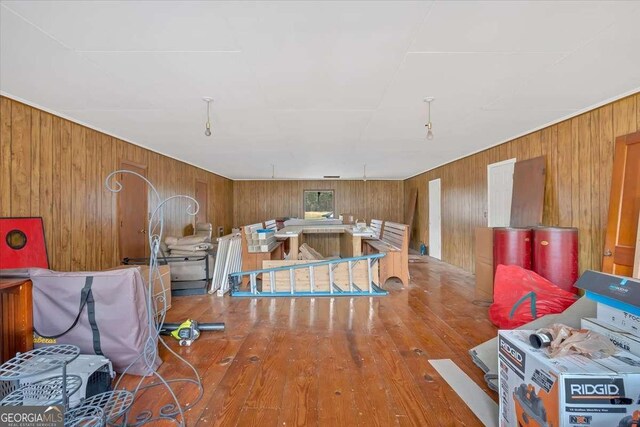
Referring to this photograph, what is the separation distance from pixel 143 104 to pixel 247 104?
1.09 metres

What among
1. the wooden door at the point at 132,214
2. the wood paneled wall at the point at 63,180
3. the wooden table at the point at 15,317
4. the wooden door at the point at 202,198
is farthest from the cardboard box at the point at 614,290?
the wooden door at the point at 202,198

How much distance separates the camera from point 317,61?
84.4 inches

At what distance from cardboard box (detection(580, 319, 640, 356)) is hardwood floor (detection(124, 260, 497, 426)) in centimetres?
77

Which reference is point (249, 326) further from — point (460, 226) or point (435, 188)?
point (435, 188)

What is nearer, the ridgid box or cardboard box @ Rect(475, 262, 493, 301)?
the ridgid box

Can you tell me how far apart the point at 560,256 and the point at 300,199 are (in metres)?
8.01

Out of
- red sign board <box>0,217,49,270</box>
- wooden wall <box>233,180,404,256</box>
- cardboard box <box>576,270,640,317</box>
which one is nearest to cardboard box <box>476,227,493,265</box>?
cardboard box <box>576,270,640,317</box>

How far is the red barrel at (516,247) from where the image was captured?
3.28m

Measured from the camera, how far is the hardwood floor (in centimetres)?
174

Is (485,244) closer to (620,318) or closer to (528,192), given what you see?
(528,192)

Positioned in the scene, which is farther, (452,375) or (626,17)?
(452,375)

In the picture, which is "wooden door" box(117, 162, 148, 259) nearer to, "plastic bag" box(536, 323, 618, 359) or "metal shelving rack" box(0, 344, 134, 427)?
"metal shelving rack" box(0, 344, 134, 427)

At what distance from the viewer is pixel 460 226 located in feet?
20.4

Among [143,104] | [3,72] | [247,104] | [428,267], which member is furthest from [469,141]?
[3,72]
